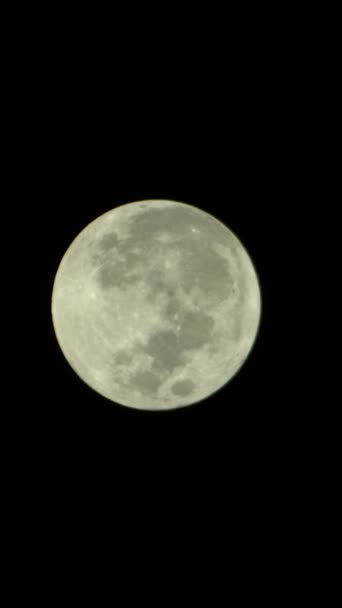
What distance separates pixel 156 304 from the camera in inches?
299

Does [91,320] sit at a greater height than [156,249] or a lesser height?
lesser

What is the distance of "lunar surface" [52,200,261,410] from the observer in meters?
7.66

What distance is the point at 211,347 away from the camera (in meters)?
7.91

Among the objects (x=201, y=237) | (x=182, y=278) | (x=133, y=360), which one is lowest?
(x=133, y=360)

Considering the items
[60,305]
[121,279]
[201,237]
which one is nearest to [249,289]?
→ [201,237]

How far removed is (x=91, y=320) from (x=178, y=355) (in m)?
0.98

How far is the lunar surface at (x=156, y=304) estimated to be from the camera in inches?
301

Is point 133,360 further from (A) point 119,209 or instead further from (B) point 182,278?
(A) point 119,209

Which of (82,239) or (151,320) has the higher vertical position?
(82,239)

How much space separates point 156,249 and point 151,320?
735 mm

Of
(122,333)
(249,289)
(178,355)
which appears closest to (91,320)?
(122,333)

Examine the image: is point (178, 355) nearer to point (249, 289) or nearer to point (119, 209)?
point (249, 289)

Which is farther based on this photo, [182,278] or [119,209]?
[119,209]

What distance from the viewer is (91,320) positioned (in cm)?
788
